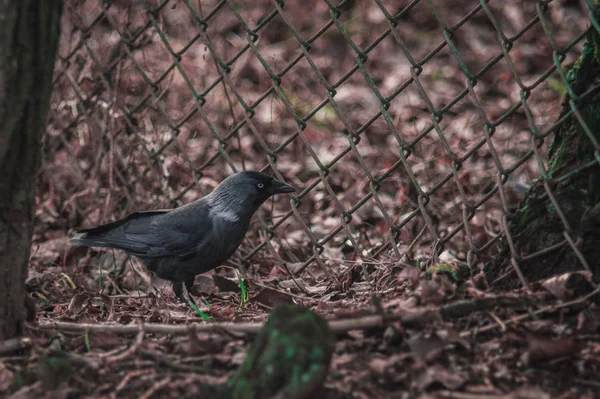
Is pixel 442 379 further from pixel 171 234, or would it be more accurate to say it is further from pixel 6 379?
pixel 171 234

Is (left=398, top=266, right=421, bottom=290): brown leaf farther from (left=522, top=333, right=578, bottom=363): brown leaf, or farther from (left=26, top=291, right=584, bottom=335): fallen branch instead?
(left=522, top=333, right=578, bottom=363): brown leaf

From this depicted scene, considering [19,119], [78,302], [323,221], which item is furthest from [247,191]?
[19,119]

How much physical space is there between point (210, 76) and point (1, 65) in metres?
5.10

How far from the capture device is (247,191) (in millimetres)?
4816

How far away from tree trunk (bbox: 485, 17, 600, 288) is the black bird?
174 cm

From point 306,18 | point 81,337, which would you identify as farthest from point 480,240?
point 306,18

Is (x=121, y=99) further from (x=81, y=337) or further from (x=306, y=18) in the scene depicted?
(x=306, y=18)

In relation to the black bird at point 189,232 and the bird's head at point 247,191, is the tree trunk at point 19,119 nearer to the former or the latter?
the black bird at point 189,232

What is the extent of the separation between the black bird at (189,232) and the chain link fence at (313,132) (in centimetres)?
20

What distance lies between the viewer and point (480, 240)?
501 cm

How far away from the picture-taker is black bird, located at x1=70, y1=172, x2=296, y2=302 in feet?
15.3

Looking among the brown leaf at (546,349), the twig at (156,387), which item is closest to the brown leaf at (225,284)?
the twig at (156,387)

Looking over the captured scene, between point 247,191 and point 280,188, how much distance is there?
0.72ft

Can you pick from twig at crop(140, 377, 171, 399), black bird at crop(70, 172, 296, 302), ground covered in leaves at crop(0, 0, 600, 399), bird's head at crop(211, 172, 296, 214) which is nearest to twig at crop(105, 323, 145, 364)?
ground covered in leaves at crop(0, 0, 600, 399)
